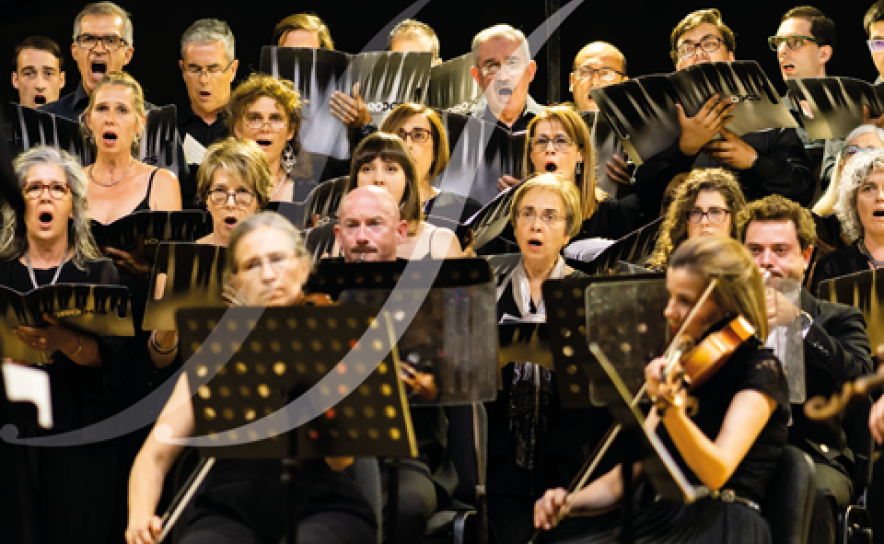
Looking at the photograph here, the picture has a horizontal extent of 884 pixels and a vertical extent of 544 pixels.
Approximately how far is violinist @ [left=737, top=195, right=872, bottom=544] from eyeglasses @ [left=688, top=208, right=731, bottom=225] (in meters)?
0.17

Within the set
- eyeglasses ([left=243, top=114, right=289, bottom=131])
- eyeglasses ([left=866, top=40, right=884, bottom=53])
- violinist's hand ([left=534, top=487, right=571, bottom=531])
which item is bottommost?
violinist's hand ([left=534, top=487, right=571, bottom=531])

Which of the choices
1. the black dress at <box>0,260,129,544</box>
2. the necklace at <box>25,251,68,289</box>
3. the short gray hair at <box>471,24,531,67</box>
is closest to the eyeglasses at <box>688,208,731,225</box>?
the short gray hair at <box>471,24,531,67</box>

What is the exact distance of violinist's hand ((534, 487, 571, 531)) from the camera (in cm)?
235

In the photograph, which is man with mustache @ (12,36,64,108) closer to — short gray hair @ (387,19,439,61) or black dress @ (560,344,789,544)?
short gray hair @ (387,19,439,61)

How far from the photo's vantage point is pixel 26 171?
11.3 ft

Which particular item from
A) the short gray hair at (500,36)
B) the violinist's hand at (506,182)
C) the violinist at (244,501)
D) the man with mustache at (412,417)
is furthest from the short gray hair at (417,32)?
the violinist at (244,501)

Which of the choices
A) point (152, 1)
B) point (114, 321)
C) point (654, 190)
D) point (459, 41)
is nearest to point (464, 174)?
point (654, 190)

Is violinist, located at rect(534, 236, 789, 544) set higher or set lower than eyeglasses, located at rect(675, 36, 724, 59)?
lower

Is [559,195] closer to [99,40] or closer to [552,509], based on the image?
[552,509]

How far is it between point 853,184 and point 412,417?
70.4 inches

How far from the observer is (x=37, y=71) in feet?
15.2

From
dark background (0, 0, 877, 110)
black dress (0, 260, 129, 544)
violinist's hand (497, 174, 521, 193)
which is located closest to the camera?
black dress (0, 260, 129, 544)

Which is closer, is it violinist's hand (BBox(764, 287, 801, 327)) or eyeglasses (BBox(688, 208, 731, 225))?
violinist's hand (BBox(764, 287, 801, 327))

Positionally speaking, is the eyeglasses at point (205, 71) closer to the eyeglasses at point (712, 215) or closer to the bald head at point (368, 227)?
the bald head at point (368, 227)
